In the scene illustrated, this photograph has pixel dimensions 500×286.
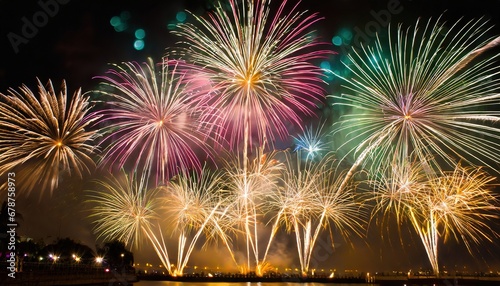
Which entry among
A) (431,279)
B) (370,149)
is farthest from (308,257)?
(431,279)

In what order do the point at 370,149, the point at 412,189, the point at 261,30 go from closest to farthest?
the point at 261,30 < the point at 370,149 < the point at 412,189

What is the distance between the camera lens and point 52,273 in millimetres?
34562

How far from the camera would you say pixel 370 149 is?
93.1 feet

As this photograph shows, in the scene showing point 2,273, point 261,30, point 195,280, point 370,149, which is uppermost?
point 261,30

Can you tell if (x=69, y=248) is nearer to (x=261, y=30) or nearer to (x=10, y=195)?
(x=10, y=195)

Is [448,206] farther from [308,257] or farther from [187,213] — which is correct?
[187,213]

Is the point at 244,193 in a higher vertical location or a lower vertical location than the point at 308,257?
higher

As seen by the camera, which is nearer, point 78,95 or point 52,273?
point 78,95

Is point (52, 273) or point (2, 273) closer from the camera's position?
point (2, 273)

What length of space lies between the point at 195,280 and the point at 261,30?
53.7 meters

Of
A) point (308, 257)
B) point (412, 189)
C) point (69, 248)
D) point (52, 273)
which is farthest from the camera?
point (69, 248)

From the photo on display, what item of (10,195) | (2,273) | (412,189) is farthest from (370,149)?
(2,273)

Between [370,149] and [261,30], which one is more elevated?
[261,30]

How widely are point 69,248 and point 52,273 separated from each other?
2528 inches
